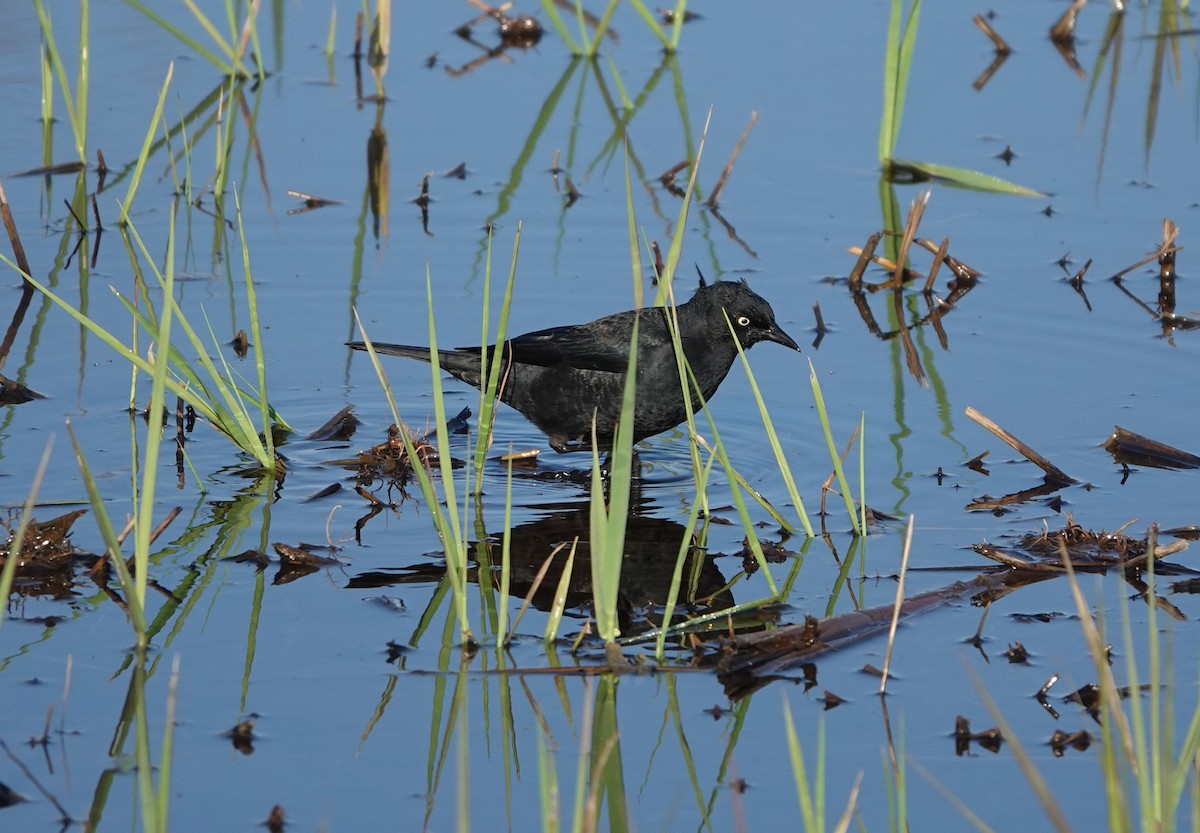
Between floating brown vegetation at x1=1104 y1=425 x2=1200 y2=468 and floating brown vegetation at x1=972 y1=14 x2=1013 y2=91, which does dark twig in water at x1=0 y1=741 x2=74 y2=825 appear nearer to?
floating brown vegetation at x1=1104 y1=425 x2=1200 y2=468

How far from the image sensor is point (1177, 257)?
814 cm

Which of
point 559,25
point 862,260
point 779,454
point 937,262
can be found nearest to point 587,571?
point 779,454

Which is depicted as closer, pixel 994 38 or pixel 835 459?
pixel 835 459

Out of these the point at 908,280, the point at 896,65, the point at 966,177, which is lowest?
the point at 908,280

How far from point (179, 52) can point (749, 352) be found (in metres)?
5.34

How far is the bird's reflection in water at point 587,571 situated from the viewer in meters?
4.93

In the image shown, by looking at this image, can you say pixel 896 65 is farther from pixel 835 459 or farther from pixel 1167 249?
pixel 835 459

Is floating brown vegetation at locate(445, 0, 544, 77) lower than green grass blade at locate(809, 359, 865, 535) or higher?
higher

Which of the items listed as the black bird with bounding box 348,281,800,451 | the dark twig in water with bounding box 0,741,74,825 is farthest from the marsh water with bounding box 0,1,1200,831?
the black bird with bounding box 348,281,800,451

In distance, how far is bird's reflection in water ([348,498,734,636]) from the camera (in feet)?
16.2

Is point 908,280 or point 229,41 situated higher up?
point 229,41

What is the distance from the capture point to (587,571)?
5250 millimetres

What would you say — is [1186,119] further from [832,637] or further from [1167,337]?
[832,637]

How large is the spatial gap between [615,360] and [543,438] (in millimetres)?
647
